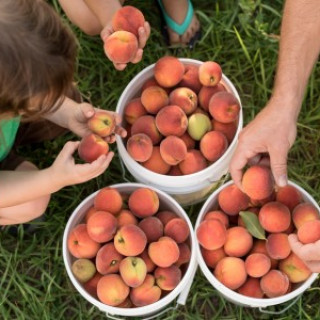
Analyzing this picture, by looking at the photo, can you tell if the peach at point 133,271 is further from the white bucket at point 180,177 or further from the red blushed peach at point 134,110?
the red blushed peach at point 134,110

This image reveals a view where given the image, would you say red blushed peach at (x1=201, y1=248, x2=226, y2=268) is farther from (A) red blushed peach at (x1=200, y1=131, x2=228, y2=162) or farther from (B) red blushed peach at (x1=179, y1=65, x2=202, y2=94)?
(B) red blushed peach at (x1=179, y1=65, x2=202, y2=94)

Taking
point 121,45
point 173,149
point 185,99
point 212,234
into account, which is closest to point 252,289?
point 212,234

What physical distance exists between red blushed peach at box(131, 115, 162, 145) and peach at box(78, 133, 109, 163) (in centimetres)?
15

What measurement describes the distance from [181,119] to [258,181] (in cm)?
28

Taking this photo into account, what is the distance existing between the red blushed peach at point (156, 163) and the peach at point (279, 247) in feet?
1.14

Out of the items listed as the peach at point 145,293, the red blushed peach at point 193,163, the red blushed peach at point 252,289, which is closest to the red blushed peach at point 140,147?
the red blushed peach at point 193,163

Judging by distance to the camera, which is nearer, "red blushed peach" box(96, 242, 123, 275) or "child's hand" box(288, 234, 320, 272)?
"child's hand" box(288, 234, 320, 272)

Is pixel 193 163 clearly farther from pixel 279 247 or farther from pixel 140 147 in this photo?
pixel 279 247

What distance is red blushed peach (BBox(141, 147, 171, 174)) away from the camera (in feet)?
4.92

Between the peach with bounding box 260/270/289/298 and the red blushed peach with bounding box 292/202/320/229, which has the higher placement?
the red blushed peach with bounding box 292/202/320/229

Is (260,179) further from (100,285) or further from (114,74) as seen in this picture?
(114,74)

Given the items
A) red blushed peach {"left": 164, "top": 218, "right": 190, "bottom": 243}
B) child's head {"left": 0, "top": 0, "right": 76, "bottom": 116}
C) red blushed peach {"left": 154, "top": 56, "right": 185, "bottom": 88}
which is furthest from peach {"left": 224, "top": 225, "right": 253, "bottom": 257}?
child's head {"left": 0, "top": 0, "right": 76, "bottom": 116}

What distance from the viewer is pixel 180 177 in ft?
4.78

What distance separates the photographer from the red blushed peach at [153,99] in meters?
1.51
